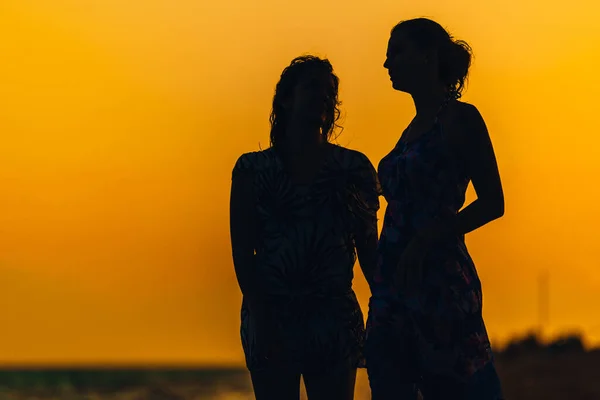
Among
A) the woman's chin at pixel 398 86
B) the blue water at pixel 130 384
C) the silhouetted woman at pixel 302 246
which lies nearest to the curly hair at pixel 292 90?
the silhouetted woman at pixel 302 246

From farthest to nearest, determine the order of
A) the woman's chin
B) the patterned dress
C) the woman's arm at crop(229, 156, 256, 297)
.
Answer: the patterned dress, the woman's arm at crop(229, 156, 256, 297), the woman's chin

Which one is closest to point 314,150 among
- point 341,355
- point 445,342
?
point 341,355

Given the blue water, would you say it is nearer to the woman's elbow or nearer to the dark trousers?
the dark trousers

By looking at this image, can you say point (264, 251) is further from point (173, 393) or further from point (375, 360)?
point (173, 393)

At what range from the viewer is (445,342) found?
267 inches

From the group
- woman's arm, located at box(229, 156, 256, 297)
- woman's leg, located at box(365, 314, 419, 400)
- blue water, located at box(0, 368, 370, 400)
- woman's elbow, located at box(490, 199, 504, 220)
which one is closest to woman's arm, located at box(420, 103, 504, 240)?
woman's elbow, located at box(490, 199, 504, 220)

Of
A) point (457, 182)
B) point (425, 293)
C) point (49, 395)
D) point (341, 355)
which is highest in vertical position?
point (457, 182)

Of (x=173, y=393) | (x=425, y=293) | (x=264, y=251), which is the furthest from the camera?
(x=173, y=393)

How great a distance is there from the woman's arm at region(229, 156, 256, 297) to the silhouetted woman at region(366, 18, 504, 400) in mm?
1117

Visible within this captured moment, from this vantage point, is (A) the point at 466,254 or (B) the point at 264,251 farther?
(B) the point at 264,251

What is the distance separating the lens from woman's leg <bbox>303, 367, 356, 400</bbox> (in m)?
7.90

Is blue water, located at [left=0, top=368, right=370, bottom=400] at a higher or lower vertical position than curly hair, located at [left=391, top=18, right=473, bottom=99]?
lower

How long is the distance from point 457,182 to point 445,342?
0.78 metres

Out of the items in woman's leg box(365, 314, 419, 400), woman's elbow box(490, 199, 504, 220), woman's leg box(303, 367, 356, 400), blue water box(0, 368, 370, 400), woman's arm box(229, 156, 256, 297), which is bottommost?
blue water box(0, 368, 370, 400)
